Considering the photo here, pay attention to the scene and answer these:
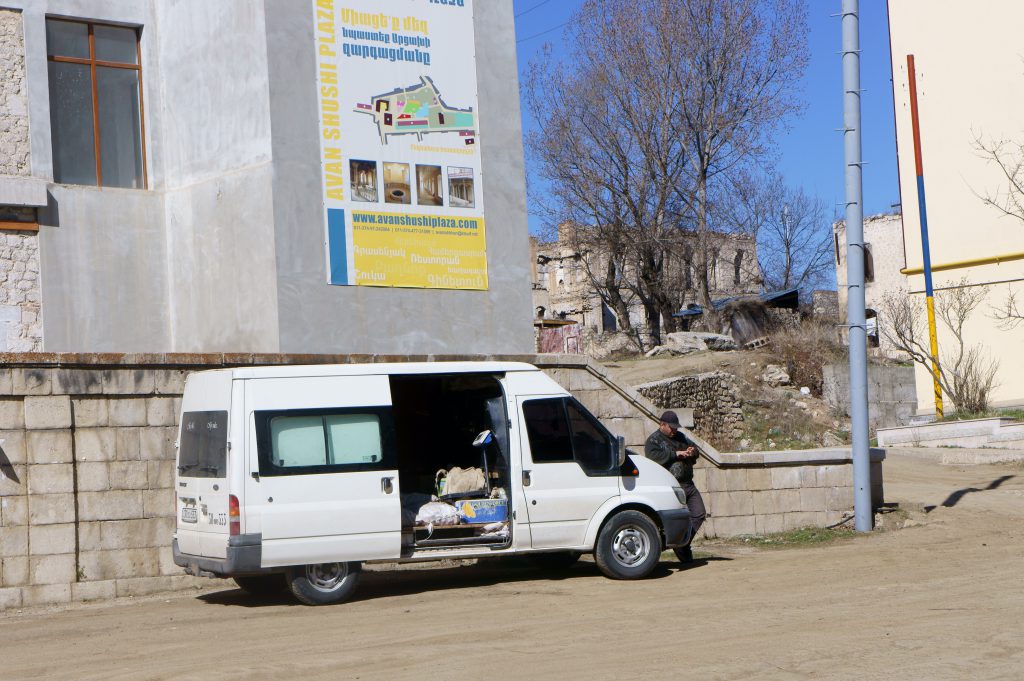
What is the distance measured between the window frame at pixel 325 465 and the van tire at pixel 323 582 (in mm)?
889

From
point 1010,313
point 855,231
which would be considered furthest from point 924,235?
point 855,231

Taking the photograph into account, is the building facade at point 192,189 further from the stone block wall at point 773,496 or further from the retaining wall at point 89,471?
the stone block wall at point 773,496

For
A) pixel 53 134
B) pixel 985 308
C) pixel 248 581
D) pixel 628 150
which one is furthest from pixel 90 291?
pixel 628 150

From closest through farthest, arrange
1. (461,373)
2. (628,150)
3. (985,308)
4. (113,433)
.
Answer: (461,373), (113,433), (985,308), (628,150)

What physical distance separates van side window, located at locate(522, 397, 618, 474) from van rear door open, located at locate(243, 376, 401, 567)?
151cm

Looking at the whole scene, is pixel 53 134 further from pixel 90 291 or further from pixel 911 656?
pixel 911 656

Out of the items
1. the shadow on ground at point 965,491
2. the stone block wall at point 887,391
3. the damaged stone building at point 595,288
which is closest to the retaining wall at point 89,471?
the shadow on ground at point 965,491

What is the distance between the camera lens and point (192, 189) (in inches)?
663

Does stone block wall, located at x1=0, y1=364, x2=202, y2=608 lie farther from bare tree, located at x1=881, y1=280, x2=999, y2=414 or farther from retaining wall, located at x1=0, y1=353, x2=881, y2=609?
bare tree, located at x1=881, y1=280, x2=999, y2=414

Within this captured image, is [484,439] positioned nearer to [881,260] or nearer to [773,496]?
[773,496]

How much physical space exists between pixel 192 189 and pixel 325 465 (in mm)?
7992

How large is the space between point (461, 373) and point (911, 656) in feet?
16.8

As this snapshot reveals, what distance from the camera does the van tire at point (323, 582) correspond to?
33.8 feet

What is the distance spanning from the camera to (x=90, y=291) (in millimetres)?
16266
